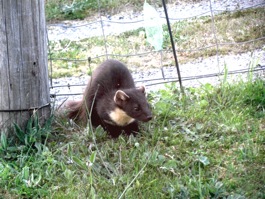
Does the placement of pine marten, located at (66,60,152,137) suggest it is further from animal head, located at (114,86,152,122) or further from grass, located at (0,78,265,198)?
grass, located at (0,78,265,198)

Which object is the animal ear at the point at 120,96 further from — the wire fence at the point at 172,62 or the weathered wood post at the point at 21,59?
the wire fence at the point at 172,62

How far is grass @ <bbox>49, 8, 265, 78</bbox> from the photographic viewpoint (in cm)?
787

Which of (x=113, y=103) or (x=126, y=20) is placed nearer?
(x=113, y=103)

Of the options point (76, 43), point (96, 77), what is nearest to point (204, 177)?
point (96, 77)

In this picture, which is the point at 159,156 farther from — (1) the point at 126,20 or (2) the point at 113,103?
(1) the point at 126,20

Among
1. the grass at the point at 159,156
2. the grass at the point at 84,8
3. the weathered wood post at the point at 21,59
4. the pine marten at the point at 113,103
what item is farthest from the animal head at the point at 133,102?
the grass at the point at 84,8

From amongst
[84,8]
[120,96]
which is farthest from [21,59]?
[84,8]

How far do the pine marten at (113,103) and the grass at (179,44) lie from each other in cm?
191

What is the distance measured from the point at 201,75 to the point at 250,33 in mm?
2134

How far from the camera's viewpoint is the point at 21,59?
460 cm

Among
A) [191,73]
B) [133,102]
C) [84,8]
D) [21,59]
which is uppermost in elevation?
[84,8]

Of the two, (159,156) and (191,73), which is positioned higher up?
(191,73)

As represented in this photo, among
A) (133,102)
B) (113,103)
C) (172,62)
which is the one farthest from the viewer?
(172,62)

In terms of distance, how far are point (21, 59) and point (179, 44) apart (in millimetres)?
4309
